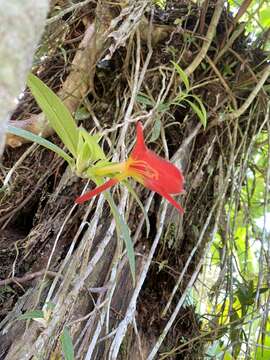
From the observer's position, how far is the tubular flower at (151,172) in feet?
2.01

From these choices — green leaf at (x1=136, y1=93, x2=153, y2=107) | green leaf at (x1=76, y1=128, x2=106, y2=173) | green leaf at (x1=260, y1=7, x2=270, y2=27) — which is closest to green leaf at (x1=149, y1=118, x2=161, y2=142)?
green leaf at (x1=136, y1=93, x2=153, y2=107)

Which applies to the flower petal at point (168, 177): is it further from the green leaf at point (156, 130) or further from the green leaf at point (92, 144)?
the green leaf at point (156, 130)

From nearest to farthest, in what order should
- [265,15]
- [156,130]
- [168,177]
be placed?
[168,177]
[156,130]
[265,15]

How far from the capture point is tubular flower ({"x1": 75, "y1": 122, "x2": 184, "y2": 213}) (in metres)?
0.61

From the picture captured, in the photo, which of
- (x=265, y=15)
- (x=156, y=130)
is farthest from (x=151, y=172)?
(x=265, y=15)

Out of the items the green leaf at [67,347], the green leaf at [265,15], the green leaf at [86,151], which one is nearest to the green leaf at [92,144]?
the green leaf at [86,151]

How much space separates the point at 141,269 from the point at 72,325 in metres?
0.22

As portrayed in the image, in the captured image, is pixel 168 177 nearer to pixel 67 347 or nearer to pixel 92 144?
pixel 92 144

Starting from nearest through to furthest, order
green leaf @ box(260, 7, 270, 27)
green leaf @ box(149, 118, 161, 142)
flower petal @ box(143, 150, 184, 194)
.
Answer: flower petal @ box(143, 150, 184, 194)
green leaf @ box(149, 118, 161, 142)
green leaf @ box(260, 7, 270, 27)

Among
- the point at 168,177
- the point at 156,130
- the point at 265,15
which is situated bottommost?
the point at 168,177

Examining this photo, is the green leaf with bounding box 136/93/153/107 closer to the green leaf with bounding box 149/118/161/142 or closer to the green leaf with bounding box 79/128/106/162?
the green leaf with bounding box 149/118/161/142

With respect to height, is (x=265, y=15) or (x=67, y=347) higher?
(x=265, y=15)

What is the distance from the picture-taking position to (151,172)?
63 centimetres

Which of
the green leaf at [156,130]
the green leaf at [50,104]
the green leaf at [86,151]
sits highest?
the green leaf at [156,130]
